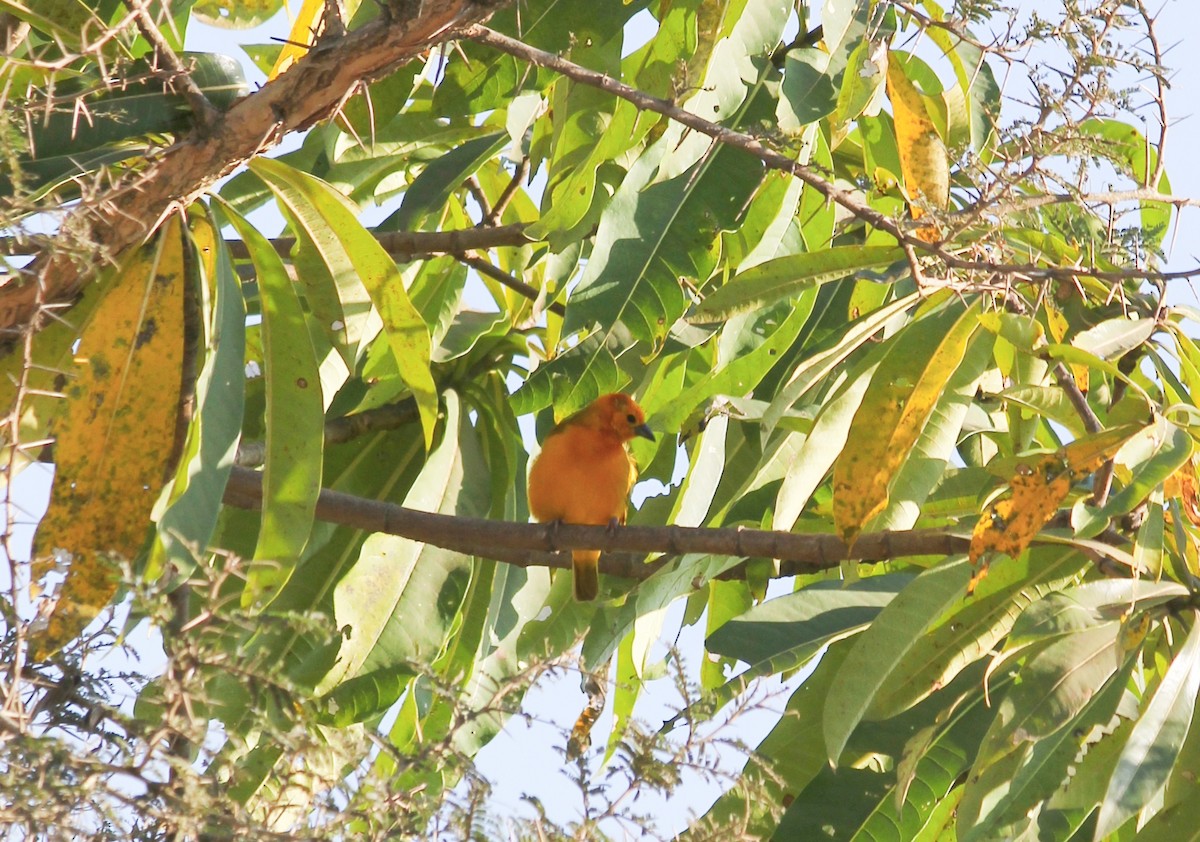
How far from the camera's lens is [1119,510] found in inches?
130

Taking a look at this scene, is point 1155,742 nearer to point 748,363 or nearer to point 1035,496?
point 1035,496

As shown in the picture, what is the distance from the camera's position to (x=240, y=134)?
310cm

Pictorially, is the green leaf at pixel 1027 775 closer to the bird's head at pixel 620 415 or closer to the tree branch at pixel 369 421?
the tree branch at pixel 369 421

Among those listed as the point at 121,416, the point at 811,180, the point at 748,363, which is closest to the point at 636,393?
the point at 748,363

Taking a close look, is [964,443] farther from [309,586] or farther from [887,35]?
[309,586]

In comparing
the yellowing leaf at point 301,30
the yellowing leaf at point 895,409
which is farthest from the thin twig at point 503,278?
the yellowing leaf at point 895,409

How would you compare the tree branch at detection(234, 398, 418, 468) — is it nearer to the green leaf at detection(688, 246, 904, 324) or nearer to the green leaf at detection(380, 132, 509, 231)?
the green leaf at detection(380, 132, 509, 231)

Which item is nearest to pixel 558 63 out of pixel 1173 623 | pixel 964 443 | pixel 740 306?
pixel 740 306

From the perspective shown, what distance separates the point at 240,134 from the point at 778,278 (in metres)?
1.37

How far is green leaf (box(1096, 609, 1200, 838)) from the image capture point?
3377 millimetres

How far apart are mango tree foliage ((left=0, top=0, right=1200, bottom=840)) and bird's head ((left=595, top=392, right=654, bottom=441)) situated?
740mm

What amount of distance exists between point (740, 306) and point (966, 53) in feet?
4.50

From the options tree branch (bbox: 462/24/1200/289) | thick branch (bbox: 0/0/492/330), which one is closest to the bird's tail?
tree branch (bbox: 462/24/1200/289)

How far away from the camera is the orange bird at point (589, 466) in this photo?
19.9 feet
